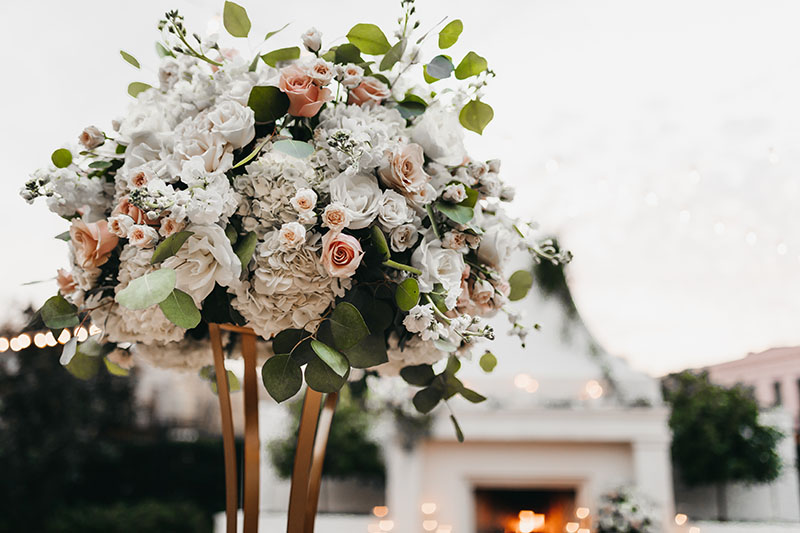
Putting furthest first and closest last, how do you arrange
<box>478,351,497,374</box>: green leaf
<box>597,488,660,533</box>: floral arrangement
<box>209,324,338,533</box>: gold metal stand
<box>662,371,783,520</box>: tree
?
1. <box>662,371,783,520</box>: tree
2. <box>597,488,660,533</box>: floral arrangement
3. <box>478,351,497,374</box>: green leaf
4. <box>209,324,338,533</box>: gold metal stand

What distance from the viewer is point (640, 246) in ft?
12.6

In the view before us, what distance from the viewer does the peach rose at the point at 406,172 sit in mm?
631

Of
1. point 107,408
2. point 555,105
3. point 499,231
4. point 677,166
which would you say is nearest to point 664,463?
point 677,166

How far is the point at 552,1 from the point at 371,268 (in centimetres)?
242

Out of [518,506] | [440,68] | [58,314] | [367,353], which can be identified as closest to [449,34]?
[440,68]

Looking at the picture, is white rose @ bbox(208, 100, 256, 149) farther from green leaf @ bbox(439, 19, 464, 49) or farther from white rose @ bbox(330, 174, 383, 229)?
green leaf @ bbox(439, 19, 464, 49)

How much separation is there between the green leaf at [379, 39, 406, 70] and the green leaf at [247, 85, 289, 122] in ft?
0.44

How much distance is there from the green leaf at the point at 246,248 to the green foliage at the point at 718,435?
13.6 ft

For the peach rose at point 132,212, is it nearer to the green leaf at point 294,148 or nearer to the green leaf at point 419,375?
the green leaf at point 294,148

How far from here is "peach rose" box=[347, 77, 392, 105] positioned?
2.26ft

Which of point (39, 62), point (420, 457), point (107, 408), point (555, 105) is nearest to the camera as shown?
point (39, 62)

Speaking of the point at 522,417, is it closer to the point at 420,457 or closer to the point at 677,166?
the point at 420,457

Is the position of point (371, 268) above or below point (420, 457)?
above

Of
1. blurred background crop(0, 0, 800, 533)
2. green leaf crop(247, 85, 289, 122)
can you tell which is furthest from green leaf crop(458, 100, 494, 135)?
blurred background crop(0, 0, 800, 533)
